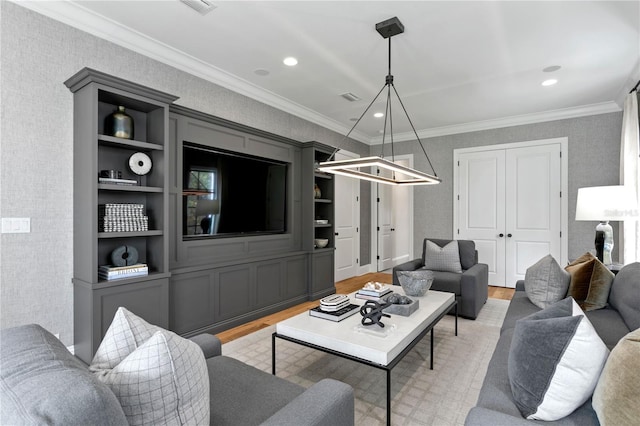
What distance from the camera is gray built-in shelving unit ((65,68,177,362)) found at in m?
2.40

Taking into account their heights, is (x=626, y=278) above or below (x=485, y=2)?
below

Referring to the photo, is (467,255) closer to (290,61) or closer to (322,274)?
(322,274)

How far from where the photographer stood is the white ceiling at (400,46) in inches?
99.5

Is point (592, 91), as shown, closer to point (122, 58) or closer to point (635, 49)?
point (635, 49)

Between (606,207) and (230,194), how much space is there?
12.3 ft

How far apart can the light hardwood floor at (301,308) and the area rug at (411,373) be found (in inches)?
6.1

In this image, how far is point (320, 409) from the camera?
1.13 metres

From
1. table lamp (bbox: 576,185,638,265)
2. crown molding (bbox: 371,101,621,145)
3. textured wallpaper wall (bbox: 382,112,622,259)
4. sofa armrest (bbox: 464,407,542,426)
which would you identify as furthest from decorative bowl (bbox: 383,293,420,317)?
crown molding (bbox: 371,101,621,145)

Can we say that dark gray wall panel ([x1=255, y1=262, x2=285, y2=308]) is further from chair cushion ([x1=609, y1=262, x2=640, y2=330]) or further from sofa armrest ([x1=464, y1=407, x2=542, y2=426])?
chair cushion ([x1=609, y1=262, x2=640, y2=330])

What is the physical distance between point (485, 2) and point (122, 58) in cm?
294

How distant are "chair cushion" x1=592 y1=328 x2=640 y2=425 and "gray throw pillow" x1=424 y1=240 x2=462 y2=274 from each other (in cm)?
310

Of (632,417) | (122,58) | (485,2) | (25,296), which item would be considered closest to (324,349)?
(632,417)

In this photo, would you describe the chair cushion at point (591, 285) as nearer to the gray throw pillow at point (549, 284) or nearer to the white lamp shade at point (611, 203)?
the gray throw pillow at point (549, 284)

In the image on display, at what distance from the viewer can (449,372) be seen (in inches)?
96.9
